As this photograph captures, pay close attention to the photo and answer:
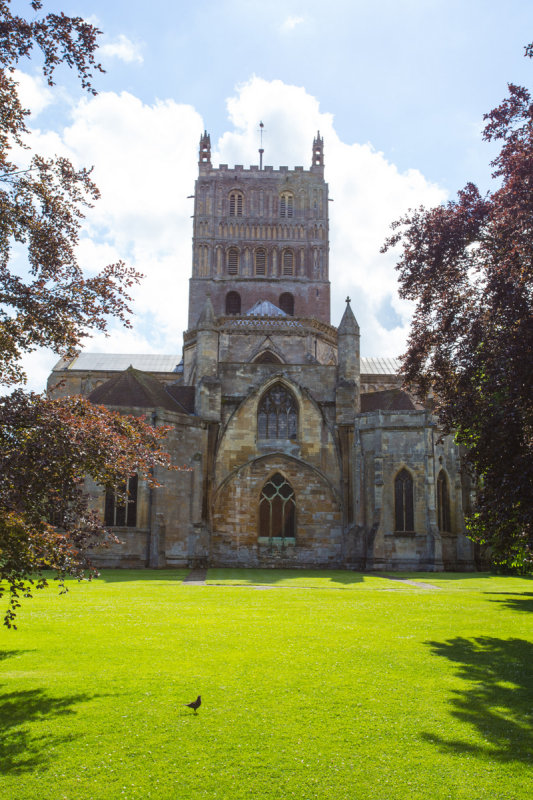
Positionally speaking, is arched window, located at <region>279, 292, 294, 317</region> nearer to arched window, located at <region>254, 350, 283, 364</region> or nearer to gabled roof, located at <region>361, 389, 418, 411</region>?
arched window, located at <region>254, 350, 283, 364</region>

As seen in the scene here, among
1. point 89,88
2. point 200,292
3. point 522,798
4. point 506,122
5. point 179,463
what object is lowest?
point 522,798

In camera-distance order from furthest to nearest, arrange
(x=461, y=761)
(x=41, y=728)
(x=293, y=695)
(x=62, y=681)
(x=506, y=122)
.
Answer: (x=506, y=122)
(x=62, y=681)
(x=293, y=695)
(x=41, y=728)
(x=461, y=761)

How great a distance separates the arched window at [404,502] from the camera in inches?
1251

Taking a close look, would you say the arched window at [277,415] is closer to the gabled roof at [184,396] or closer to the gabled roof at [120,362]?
the gabled roof at [184,396]

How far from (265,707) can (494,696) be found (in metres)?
2.64

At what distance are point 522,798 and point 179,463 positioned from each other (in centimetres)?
2742

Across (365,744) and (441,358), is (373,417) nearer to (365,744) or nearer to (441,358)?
(441,358)

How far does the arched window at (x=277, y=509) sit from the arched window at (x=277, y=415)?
85.5 inches

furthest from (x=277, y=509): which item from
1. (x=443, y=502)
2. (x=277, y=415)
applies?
→ (x=443, y=502)

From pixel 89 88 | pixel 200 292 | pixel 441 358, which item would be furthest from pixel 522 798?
pixel 200 292

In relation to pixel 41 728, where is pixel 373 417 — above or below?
above

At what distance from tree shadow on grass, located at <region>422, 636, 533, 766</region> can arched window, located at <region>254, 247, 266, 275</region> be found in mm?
45604

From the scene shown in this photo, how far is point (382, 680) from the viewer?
782 centimetres

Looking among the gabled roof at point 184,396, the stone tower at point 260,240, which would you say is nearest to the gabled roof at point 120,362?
the stone tower at point 260,240
